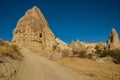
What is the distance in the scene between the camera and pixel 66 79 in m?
12.9

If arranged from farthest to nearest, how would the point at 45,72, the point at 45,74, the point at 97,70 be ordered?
the point at 97,70
the point at 45,72
the point at 45,74

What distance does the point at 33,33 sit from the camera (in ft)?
188

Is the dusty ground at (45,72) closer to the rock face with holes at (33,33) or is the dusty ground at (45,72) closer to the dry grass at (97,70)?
the dry grass at (97,70)

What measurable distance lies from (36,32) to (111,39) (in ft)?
214

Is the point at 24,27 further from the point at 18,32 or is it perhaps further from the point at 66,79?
the point at 66,79

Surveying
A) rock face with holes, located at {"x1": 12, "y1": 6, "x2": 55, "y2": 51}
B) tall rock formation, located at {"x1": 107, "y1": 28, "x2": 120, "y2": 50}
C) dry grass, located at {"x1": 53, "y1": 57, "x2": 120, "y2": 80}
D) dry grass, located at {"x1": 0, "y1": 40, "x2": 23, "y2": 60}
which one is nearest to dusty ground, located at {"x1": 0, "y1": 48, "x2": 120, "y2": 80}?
dry grass, located at {"x1": 53, "y1": 57, "x2": 120, "y2": 80}

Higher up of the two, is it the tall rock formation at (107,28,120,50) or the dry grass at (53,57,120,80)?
the tall rock formation at (107,28,120,50)

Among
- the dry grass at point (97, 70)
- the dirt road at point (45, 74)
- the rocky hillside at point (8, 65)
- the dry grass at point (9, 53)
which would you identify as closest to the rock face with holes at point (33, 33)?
the dry grass at point (9, 53)

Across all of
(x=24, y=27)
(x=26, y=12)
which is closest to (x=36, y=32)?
(x=24, y=27)

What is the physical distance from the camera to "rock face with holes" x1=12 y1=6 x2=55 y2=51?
5556cm

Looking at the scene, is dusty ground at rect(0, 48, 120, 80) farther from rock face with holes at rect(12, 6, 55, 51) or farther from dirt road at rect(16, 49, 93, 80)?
rock face with holes at rect(12, 6, 55, 51)

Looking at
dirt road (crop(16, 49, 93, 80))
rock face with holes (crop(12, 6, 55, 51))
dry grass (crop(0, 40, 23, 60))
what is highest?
rock face with holes (crop(12, 6, 55, 51))

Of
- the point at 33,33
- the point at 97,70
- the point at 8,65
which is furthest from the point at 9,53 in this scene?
the point at 33,33

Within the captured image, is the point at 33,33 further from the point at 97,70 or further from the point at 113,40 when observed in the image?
the point at 113,40
